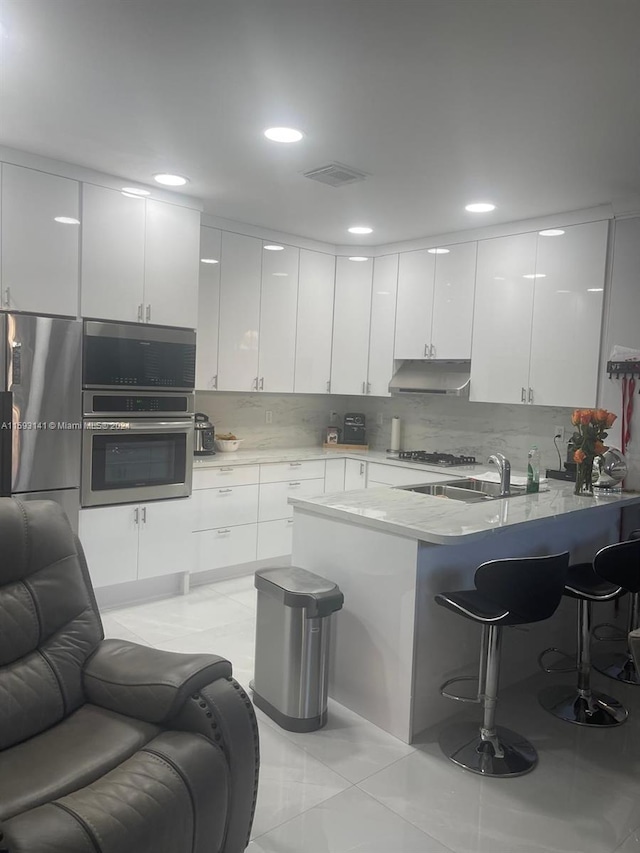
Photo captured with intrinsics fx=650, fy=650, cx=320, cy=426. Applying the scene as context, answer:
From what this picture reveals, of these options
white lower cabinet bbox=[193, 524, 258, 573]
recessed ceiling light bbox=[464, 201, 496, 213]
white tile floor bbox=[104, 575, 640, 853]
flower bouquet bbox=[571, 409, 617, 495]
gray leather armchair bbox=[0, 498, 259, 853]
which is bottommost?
white tile floor bbox=[104, 575, 640, 853]

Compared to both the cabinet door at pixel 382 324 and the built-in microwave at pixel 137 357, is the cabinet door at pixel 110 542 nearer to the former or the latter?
the built-in microwave at pixel 137 357

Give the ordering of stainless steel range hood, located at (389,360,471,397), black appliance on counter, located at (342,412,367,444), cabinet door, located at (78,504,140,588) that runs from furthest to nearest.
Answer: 1. black appliance on counter, located at (342,412,367,444)
2. stainless steel range hood, located at (389,360,471,397)
3. cabinet door, located at (78,504,140,588)

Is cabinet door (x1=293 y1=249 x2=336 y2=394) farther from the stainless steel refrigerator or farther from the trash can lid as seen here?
the trash can lid

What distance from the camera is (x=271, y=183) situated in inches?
151

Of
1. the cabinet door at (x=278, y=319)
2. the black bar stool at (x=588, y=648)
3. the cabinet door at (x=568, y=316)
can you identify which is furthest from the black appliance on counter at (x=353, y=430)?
the black bar stool at (x=588, y=648)

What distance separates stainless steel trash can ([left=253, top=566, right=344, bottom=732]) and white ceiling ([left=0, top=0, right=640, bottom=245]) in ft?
6.85

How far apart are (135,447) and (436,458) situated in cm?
235

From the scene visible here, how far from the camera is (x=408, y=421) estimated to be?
5.85 meters

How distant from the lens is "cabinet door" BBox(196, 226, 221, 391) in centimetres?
475

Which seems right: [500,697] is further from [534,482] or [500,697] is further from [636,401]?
[636,401]

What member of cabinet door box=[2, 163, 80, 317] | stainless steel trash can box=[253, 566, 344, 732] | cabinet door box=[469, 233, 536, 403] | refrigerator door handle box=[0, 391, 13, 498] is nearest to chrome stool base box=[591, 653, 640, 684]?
stainless steel trash can box=[253, 566, 344, 732]

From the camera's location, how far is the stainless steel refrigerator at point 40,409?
3.52 meters

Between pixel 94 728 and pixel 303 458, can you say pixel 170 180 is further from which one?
pixel 94 728

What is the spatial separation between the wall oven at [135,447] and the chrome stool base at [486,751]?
7.65 feet
